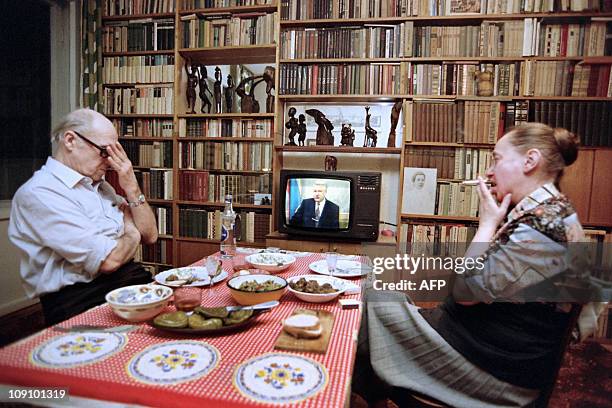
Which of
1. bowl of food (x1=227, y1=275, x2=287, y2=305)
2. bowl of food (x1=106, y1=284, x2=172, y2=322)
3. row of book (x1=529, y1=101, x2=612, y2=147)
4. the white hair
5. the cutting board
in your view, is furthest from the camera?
row of book (x1=529, y1=101, x2=612, y2=147)

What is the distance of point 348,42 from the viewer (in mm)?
2545

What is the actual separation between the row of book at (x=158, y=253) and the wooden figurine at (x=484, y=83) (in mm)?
2402

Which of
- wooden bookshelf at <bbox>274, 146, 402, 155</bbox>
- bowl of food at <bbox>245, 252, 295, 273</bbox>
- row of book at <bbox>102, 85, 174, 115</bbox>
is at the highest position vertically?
row of book at <bbox>102, 85, 174, 115</bbox>

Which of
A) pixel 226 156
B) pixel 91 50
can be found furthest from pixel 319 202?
pixel 91 50

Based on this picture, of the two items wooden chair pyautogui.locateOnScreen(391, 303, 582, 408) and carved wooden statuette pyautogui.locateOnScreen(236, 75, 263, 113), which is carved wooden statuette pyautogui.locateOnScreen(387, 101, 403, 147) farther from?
wooden chair pyautogui.locateOnScreen(391, 303, 582, 408)

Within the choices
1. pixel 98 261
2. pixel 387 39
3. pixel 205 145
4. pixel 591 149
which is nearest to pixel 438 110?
pixel 387 39

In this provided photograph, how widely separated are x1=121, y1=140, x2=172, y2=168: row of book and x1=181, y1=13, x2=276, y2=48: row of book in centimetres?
76

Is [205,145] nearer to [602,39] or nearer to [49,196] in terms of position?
[49,196]

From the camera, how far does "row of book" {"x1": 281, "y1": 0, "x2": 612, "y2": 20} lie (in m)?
2.28

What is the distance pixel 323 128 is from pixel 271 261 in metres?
1.40

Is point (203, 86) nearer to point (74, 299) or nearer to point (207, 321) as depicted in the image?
point (74, 299)

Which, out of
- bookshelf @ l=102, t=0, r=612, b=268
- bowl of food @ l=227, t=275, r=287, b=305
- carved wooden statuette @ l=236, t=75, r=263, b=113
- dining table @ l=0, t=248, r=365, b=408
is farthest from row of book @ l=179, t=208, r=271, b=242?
dining table @ l=0, t=248, r=365, b=408

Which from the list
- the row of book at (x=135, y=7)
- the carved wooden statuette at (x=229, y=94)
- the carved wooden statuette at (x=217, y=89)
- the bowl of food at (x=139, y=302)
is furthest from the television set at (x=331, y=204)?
the row of book at (x=135, y=7)

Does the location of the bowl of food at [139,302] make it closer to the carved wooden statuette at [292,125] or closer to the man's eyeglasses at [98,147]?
the man's eyeglasses at [98,147]
